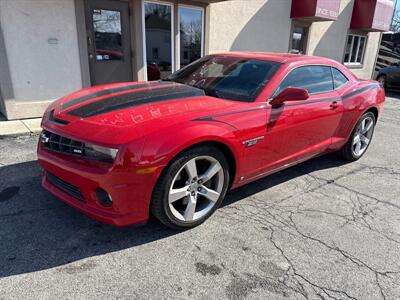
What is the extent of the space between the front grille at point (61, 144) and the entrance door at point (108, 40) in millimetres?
4486

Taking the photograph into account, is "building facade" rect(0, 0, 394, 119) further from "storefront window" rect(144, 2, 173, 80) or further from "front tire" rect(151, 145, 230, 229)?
"front tire" rect(151, 145, 230, 229)

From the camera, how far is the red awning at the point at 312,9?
10.6 m

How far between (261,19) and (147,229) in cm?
899

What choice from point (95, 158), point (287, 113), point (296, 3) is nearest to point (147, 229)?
point (95, 158)

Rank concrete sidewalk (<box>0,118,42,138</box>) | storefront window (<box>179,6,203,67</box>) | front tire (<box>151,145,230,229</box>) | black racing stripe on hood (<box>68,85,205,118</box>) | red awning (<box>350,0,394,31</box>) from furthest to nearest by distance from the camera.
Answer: red awning (<box>350,0,394,31</box>) → storefront window (<box>179,6,203,67</box>) → concrete sidewalk (<box>0,118,42,138</box>) → black racing stripe on hood (<box>68,85,205,118</box>) → front tire (<box>151,145,230,229</box>)

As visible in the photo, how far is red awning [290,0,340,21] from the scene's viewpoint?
10.6m

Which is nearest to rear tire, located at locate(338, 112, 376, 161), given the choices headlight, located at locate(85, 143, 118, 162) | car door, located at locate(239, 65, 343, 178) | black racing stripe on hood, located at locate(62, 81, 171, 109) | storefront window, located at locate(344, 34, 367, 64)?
car door, located at locate(239, 65, 343, 178)

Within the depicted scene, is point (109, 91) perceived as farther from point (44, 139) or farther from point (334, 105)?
point (334, 105)

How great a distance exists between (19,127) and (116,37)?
2914mm

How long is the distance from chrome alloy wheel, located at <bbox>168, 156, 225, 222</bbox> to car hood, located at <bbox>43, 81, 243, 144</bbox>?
44 centimetres

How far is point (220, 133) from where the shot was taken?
273 cm

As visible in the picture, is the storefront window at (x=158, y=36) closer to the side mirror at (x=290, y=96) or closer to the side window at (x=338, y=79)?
the side window at (x=338, y=79)

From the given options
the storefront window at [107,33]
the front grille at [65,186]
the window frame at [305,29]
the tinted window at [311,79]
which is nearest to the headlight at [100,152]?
the front grille at [65,186]

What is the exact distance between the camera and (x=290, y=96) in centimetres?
306
